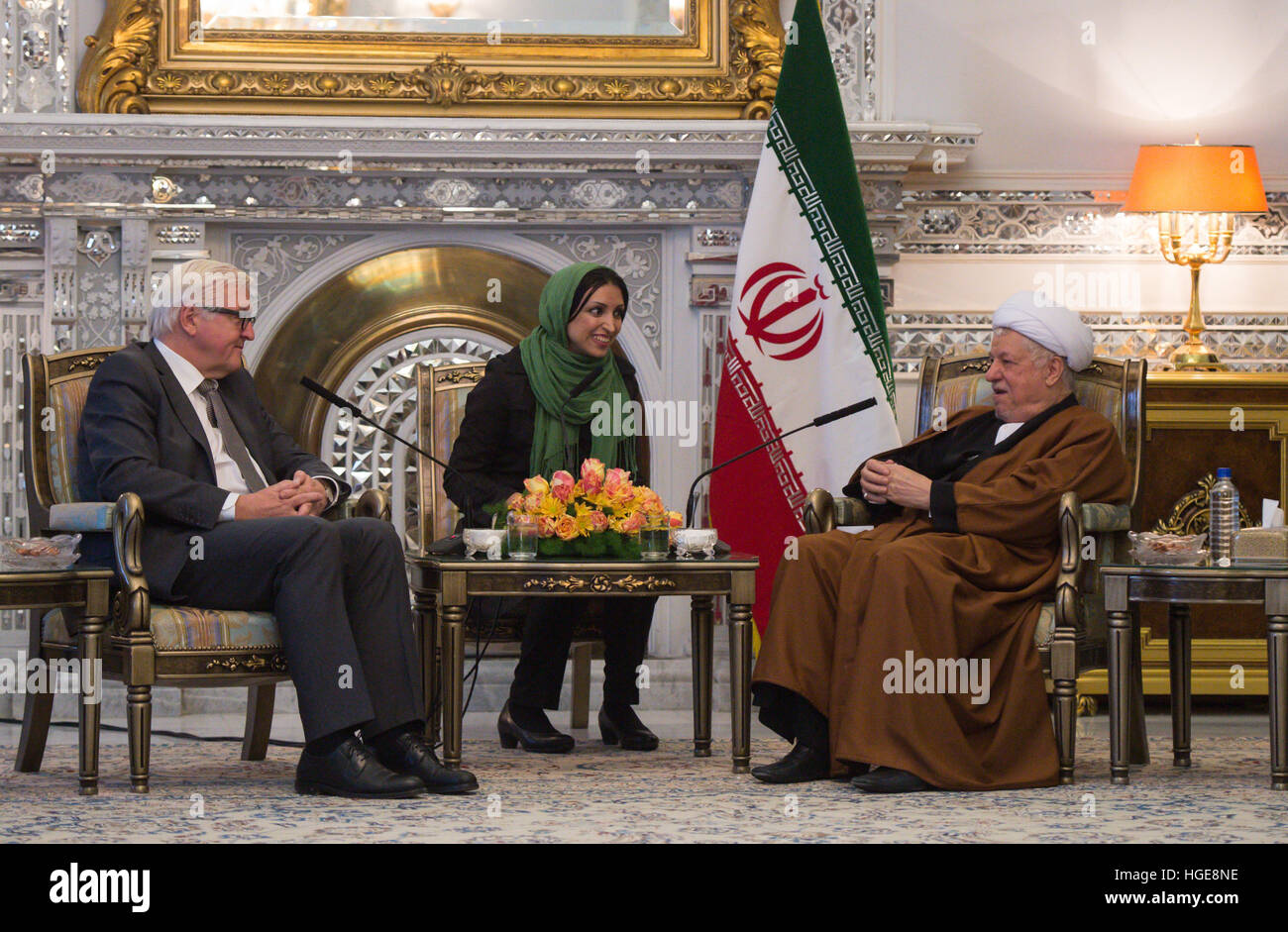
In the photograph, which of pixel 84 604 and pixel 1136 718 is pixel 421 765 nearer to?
pixel 84 604

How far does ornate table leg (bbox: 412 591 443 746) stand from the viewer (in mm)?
3803

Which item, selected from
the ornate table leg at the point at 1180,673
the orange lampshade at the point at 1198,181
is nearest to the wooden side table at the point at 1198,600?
the ornate table leg at the point at 1180,673

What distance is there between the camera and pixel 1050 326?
12.5ft

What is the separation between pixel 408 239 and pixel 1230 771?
9.75 ft

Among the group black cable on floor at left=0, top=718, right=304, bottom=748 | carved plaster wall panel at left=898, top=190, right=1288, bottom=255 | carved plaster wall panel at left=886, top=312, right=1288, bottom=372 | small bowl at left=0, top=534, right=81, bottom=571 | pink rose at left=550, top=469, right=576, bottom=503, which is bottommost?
black cable on floor at left=0, top=718, right=304, bottom=748

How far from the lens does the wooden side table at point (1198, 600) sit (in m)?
3.34

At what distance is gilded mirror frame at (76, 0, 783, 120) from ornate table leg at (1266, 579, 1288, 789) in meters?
2.51

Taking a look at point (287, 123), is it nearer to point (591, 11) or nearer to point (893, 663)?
point (591, 11)

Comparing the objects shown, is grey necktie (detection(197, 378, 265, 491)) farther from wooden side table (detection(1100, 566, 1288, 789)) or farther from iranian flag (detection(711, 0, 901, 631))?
wooden side table (detection(1100, 566, 1288, 789))

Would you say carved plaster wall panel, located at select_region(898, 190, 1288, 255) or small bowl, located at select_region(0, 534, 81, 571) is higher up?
carved plaster wall panel, located at select_region(898, 190, 1288, 255)

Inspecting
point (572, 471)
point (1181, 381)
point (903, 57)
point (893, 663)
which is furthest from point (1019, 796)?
point (903, 57)

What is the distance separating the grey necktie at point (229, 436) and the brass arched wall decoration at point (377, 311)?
155 cm

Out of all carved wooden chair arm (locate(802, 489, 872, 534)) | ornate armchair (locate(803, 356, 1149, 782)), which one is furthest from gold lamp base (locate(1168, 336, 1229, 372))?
carved wooden chair arm (locate(802, 489, 872, 534))

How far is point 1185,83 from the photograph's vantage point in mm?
5273
